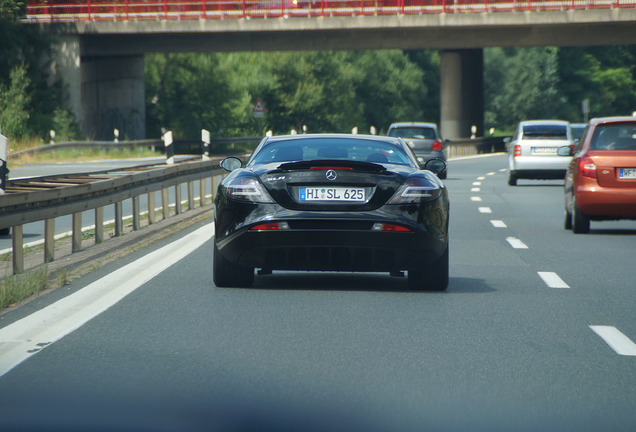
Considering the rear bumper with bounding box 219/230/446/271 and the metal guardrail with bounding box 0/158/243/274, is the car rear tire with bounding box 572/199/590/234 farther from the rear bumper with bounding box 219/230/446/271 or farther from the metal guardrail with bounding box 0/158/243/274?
the rear bumper with bounding box 219/230/446/271

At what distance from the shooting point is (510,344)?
23.4 feet

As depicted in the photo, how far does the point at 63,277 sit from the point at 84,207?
98.1 inches

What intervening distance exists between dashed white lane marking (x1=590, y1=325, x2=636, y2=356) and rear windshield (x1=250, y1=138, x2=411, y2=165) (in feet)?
8.38

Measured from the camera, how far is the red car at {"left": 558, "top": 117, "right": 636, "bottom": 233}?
1523 centimetres

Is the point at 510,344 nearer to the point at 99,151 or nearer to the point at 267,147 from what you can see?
the point at 267,147

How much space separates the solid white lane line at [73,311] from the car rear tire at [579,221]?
573 cm

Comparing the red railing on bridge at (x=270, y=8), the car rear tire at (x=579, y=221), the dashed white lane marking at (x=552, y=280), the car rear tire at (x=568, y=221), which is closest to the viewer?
the dashed white lane marking at (x=552, y=280)

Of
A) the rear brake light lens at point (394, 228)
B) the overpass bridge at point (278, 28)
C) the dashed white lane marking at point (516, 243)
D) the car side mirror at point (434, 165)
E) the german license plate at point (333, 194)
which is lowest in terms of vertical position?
the dashed white lane marking at point (516, 243)

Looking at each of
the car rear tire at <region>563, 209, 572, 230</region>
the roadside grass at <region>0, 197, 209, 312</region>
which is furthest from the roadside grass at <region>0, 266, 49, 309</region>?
the car rear tire at <region>563, 209, 572, 230</region>

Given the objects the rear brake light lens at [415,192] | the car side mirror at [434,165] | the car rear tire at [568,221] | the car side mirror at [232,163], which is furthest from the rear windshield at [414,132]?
the rear brake light lens at [415,192]

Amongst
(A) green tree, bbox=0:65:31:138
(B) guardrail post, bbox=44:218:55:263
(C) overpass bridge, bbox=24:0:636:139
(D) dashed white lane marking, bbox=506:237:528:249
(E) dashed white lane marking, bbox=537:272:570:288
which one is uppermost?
(C) overpass bridge, bbox=24:0:636:139

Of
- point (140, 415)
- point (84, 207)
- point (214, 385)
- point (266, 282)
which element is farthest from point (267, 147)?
point (140, 415)

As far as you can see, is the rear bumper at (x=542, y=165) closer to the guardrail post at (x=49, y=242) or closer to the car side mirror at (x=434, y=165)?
the car side mirror at (x=434, y=165)

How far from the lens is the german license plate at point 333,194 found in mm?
9125
